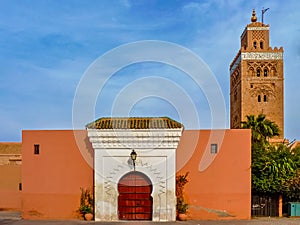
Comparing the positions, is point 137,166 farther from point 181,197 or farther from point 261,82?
point 261,82

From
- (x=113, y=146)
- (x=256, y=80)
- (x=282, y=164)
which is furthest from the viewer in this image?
(x=256, y=80)

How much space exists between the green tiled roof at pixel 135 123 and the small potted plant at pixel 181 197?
7.88 feet

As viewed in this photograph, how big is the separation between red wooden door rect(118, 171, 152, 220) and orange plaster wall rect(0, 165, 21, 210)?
805 cm

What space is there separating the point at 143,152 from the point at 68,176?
362 cm

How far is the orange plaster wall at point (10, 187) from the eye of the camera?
23453mm

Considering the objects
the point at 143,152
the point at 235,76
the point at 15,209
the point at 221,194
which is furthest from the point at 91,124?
the point at 235,76

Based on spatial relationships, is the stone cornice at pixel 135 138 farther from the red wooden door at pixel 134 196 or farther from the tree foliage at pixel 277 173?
the tree foliage at pixel 277 173

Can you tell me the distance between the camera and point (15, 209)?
23391mm

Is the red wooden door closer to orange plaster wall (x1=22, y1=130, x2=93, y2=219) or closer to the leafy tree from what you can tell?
orange plaster wall (x1=22, y1=130, x2=93, y2=219)

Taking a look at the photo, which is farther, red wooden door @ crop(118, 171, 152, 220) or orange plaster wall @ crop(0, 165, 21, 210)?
orange plaster wall @ crop(0, 165, 21, 210)

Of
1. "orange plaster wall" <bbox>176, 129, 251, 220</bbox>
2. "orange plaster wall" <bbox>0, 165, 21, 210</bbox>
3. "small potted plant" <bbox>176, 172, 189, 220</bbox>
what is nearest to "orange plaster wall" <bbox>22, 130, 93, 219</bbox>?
"small potted plant" <bbox>176, 172, 189, 220</bbox>

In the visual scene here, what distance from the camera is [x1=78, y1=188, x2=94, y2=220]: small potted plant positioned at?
18250mm

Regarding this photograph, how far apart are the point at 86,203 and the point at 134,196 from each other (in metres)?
2.15

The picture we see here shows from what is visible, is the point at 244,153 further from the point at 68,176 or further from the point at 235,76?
the point at 235,76
